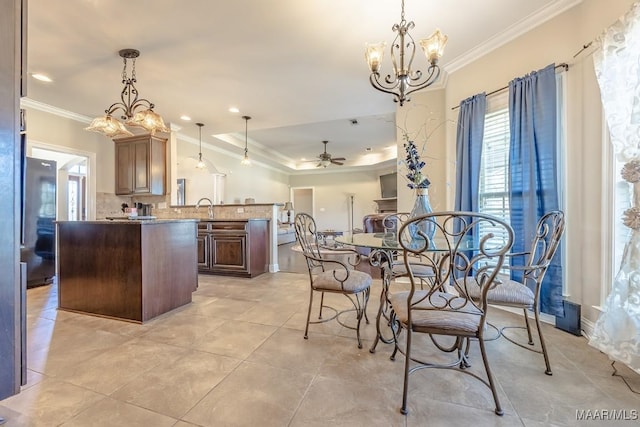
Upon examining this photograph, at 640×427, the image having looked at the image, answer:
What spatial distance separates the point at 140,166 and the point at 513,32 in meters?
5.52

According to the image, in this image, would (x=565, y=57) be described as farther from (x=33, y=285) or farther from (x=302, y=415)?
(x=33, y=285)

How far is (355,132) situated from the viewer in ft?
22.1

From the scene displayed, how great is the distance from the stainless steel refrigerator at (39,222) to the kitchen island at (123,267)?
56.1 inches

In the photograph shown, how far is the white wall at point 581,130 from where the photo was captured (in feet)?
6.72

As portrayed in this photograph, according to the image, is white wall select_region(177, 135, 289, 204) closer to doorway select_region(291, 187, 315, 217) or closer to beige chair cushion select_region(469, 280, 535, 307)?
doorway select_region(291, 187, 315, 217)

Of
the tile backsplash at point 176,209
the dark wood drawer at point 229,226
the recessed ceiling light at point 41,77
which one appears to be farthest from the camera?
the tile backsplash at point 176,209

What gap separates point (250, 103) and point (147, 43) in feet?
5.36

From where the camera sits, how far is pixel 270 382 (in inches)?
62.3

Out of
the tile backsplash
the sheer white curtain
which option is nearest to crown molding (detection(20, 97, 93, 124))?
the tile backsplash

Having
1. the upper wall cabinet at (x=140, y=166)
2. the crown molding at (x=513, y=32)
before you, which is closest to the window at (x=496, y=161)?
the crown molding at (x=513, y=32)

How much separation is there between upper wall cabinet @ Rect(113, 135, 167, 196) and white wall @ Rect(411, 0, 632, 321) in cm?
534

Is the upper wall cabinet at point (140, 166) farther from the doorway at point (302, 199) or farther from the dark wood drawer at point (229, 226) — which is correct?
the doorway at point (302, 199)

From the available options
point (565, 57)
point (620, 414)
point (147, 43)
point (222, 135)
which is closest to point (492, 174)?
point (565, 57)

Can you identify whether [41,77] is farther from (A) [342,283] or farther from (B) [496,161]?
(B) [496,161]
